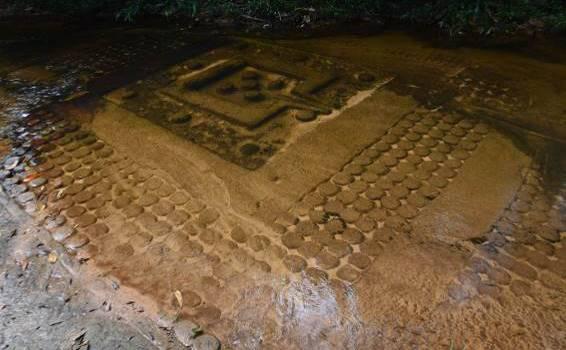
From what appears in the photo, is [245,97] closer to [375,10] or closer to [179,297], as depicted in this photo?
[179,297]

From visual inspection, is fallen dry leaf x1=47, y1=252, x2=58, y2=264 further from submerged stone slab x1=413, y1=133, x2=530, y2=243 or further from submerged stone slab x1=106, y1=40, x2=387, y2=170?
submerged stone slab x1=413, y1=133, x2=530, y2=243

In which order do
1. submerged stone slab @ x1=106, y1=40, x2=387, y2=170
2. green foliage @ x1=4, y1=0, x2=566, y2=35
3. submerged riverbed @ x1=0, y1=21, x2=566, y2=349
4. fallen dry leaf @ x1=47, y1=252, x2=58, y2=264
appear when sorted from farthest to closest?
1. green foliage @ x1=4, y1=0, x2=566, y2=35
2. submerged stone slab @ x1=106, y1=40, x2=387, y2=170
3. fallen dry leaf @ x1=47, y1=252, x2=58, y2=264
4. submerged riverbed @ x1=0, y1=21, x2=566, y2=349

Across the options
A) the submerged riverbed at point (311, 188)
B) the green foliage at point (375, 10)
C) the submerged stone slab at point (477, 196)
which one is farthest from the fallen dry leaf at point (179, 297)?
the green foliage at point (375, 10)

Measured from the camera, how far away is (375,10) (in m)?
5.31

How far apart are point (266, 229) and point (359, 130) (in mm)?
1122

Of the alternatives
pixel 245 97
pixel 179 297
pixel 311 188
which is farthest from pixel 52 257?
pixel 245 97

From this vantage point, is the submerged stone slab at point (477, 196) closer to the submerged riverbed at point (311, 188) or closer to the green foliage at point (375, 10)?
the submerged riverbed at point (311, 188)

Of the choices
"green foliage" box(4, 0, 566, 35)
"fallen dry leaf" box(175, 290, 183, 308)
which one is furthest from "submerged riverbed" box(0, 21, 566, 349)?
"green foliage" box(4, 0, 566, 35)

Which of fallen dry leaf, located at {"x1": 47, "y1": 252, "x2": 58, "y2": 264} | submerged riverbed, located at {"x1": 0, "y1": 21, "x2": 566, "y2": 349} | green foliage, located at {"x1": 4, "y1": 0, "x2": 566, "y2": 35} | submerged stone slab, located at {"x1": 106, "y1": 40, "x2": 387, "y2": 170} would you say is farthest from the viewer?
green foliage, located at {"x1": 4, "y1": 0, "x2": 566, "y2": 35}

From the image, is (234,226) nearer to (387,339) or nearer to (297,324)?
(297,324)

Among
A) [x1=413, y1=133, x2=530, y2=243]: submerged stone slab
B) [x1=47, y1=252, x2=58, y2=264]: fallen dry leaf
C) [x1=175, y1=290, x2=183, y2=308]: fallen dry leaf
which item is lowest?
[x1=47, y1=252, x2=58, y2=264]: fallen dry leaf

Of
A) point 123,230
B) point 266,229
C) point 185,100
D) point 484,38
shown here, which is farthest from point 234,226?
point 484,38

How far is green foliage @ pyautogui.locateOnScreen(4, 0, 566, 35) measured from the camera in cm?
479

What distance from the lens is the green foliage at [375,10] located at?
4.79 meters
